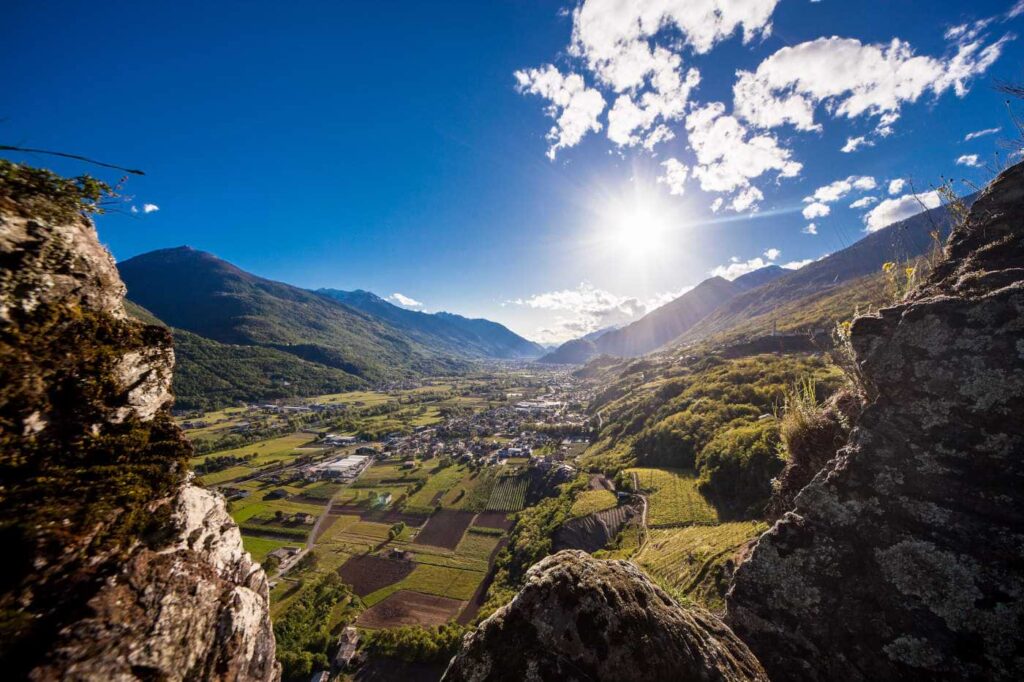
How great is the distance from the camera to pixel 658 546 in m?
32.0

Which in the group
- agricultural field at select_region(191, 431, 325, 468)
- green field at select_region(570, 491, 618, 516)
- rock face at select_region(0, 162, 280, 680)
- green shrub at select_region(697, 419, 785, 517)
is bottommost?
green field at select_region(570, 491, 618, 516)

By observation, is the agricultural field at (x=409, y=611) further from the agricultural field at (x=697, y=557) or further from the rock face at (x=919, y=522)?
the rock face at (x=919, y=522)

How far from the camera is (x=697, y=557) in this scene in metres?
21.6

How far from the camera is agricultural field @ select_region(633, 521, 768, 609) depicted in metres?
16.8

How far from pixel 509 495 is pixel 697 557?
70.1 metres

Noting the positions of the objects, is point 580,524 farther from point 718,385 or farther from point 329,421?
point 329,421

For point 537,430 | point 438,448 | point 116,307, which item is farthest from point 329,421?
point 116,307

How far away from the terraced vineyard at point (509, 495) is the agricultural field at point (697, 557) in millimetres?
51448

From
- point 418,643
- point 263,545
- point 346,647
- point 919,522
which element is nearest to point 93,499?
point 919,522

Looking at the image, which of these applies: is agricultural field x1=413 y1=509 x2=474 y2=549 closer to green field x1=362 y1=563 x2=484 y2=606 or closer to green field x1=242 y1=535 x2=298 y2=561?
green field x1=362 y1=563 x2=484 y2=606

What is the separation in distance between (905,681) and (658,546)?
30.7 m

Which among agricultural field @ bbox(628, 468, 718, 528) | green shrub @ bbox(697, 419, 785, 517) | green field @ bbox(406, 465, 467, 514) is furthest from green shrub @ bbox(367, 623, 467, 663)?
green field @ bbox(406, 465, 467, 514)

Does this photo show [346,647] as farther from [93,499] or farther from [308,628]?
[93,499]

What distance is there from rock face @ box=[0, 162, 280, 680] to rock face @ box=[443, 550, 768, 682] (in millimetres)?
3261
